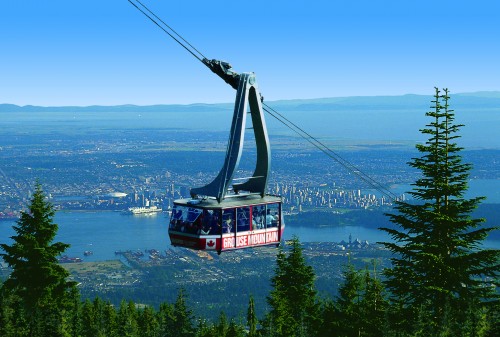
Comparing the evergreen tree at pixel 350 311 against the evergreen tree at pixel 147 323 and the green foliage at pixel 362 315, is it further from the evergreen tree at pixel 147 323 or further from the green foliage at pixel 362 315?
the evergreen tree at pixel 147 323

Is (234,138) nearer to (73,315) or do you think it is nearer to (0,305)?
(0,305)

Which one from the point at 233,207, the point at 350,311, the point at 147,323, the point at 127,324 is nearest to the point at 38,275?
the point at 127,324

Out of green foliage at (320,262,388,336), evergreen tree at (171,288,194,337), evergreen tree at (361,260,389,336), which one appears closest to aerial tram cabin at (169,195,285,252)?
green foliage at (320,262,388,336)

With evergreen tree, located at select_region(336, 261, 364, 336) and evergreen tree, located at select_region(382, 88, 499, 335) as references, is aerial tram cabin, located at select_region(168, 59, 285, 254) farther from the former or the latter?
evergreen tree, located at select_region(382, 88, 499, 335)

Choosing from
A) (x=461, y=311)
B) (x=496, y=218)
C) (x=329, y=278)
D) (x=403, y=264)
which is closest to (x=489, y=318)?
(x=461, y=311)

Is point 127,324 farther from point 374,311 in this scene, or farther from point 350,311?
point 374,311
